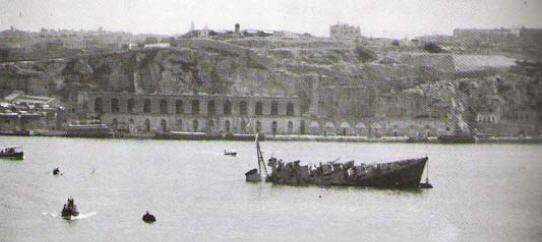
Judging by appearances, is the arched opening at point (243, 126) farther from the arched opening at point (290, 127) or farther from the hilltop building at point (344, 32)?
the hilltop building at point (344, 32)

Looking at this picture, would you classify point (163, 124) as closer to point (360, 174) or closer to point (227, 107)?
point (227, 107)

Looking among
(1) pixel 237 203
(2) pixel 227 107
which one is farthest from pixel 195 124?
(1) pixel 237 203

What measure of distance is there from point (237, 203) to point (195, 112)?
1200 inches

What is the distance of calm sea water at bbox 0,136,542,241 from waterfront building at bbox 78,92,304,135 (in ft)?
54.2

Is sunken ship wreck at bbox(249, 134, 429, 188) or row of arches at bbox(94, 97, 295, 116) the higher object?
row of arches at bbox(94, 97, 295, 116)

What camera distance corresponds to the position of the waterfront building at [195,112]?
53781 mm

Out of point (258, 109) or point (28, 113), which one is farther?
point (258, 109)

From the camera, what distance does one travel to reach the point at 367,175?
27.6 m

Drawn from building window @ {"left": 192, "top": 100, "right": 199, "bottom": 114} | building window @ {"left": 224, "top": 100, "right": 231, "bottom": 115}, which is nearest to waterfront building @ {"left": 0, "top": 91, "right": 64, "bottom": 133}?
building window @ {"left": 192, "top": 100, "right": 199, "bottom": 114}

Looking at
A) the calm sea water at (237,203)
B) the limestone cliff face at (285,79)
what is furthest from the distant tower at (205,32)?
the calm sea water at (237,203)

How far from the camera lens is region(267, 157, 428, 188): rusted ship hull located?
27578 millimetres

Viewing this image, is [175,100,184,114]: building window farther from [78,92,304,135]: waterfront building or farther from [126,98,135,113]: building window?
[126,98,135,113]: building window

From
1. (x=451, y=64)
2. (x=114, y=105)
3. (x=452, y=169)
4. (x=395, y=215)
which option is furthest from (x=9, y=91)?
(x=395, y=215)

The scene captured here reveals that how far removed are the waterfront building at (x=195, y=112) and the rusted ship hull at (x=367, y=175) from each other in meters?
24.7
